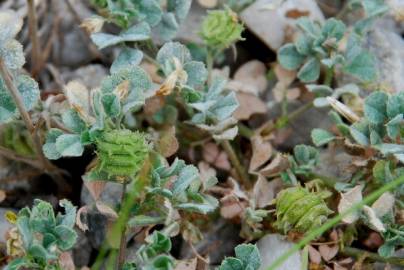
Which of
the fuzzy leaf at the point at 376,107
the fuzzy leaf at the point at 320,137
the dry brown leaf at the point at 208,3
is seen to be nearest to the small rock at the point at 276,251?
the fuzzy leaf at the point at 320,137

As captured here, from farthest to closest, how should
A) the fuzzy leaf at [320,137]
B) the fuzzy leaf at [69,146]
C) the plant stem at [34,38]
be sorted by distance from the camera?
the plant stem at [34,38] → the fuzzy leaf at [320,137] → the fuzzy leaf at [69,146]

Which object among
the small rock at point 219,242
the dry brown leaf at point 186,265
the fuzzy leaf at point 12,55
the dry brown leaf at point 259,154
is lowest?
the small rock at point 219,242

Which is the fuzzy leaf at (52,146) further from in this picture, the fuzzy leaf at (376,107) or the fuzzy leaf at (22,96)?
the fuzzy leaf at (376,107)

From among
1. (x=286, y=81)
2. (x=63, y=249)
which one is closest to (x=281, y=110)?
(x=286, y=81)

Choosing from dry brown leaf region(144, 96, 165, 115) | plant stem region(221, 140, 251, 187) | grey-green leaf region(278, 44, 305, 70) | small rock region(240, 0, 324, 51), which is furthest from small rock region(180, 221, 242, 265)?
small rock region(240, 0, 324, 51)

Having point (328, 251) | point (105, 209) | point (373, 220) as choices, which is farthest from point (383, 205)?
point (105, 209)

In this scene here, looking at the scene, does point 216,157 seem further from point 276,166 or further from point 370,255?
point 370,255
